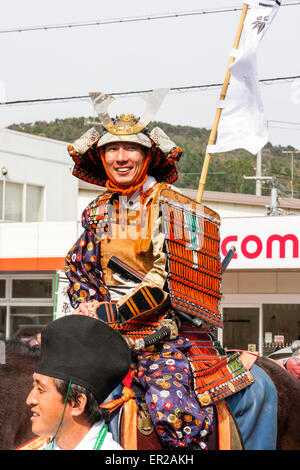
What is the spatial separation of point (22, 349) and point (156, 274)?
95 cm

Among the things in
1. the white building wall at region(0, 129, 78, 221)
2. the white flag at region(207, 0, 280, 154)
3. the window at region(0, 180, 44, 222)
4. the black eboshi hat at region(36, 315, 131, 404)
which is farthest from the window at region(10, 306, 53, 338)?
the black eboshi hat at region(36, 315, 131, 404)

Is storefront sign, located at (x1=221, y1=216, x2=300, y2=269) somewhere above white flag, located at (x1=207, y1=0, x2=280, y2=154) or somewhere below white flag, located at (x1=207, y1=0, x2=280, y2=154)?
below

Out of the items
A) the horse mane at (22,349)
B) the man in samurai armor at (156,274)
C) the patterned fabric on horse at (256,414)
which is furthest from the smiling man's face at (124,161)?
the patterned fabric on horse at (256,414)

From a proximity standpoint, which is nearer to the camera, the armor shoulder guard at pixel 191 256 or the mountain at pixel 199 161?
the armor shoulder guard at pixel 191 256

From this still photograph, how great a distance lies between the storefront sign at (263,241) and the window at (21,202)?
39.8 feet

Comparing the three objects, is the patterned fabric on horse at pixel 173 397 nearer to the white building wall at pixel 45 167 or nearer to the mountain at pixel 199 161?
the white building wall at pixel 45 167

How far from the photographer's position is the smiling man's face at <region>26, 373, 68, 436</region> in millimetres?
2803

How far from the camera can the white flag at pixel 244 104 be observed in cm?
521

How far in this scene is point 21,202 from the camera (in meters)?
28.4

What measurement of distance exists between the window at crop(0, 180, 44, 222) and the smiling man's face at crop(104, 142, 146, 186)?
23221mm

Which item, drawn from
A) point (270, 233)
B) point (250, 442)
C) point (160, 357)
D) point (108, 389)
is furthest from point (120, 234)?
point (270, 233)

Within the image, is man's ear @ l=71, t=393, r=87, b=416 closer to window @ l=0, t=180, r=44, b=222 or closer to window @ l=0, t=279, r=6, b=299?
window @ l=0, t=279, r=6, b=299

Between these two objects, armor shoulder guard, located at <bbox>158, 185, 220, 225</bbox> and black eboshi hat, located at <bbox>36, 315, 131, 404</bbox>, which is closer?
black eboshi hat, located at <bbox>36, 315, 131, 404</bbox>

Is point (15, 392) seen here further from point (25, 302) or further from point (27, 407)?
point (25, 302)
